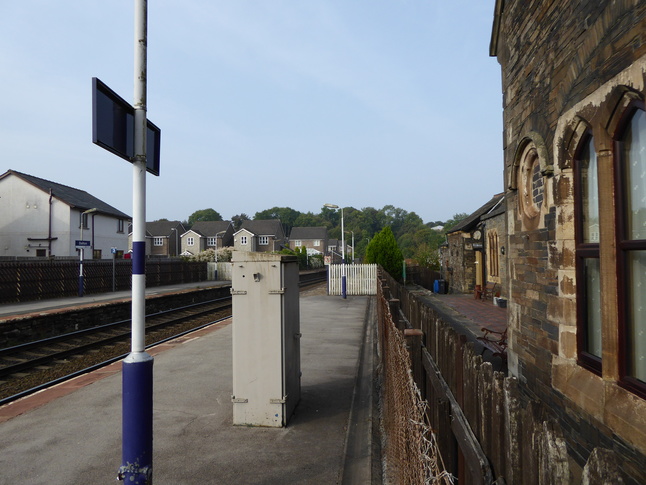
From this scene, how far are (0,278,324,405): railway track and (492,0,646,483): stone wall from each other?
7211 mm

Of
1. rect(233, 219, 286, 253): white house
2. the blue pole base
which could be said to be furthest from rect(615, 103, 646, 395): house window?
rect(233, 219, 286, 253): white house

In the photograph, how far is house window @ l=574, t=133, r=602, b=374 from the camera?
3557 millimetres

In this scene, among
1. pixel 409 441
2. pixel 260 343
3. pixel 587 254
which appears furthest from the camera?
pixel 260 343

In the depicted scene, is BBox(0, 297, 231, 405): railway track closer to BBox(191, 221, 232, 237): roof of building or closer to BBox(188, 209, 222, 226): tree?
BBox(191, 221, 232, 237): roof of building

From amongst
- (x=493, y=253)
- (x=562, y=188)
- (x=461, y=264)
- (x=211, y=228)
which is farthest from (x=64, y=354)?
(x=211, y=228)

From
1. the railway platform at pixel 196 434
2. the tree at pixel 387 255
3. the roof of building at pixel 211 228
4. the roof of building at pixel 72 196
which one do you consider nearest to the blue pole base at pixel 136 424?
the railway platform at pixel 196 434

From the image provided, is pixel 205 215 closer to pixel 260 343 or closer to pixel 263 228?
pixel 263 228

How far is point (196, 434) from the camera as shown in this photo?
486 cm

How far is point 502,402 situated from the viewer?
1.65m

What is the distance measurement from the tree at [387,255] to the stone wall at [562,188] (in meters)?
23.9

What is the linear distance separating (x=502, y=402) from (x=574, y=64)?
3280mm

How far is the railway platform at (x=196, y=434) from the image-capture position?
4.02 metres

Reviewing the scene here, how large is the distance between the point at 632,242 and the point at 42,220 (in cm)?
3990

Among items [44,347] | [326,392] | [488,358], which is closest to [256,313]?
[326,392]
